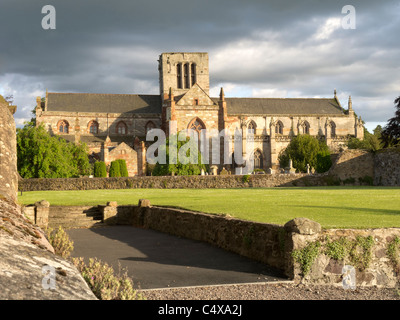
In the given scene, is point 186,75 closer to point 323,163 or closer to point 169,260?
point 323,163

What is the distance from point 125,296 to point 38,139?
140 ft

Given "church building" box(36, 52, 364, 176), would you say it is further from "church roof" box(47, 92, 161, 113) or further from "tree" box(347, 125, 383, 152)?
"tree" box(347, 125, 383, 152)

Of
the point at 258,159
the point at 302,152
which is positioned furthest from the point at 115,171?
the point at 302,152

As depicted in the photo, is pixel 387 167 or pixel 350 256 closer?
pixel 350 256

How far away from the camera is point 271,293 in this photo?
24.4ft

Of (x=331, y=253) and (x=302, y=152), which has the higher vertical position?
(x=302, y=152)

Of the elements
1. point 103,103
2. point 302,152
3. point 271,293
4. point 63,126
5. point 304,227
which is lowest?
point 271,293

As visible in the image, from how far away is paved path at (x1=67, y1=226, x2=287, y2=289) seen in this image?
8.41m

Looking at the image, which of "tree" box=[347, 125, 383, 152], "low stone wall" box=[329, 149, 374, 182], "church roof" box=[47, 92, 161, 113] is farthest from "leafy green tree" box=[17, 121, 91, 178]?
"tree" box=[347, 125, 383, 152]

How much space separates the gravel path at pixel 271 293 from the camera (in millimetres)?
7164

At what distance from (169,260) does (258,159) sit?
61.2 meters

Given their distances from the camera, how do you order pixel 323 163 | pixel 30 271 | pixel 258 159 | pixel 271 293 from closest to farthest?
pixel 30 271 → pixel 271 293 → pixel 323 163 → pixel 258 159

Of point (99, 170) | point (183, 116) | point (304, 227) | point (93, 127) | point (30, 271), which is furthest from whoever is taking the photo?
point (93, 127)
